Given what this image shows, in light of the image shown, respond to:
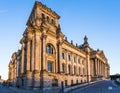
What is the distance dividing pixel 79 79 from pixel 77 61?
6.84m

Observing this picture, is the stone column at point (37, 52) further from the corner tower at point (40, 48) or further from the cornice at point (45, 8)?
the cornice at point (45, 8)

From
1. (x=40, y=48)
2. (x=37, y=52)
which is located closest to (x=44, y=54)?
(x=37, y=52)

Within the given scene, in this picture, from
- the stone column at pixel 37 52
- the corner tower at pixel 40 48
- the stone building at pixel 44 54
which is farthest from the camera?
the stone building at pixel 44 54

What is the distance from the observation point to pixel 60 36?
48.0 meters

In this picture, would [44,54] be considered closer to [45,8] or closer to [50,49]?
[50,49]

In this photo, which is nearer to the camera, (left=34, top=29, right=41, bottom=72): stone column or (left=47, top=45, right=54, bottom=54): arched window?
(left=34, top=29, right=41, bottom=72): stone column

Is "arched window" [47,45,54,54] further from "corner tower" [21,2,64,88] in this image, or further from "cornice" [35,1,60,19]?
"cornice" [35,1,60,19]

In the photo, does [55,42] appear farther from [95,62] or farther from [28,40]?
[95,62]

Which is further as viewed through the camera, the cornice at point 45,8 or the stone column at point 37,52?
the cornice at point 45,8

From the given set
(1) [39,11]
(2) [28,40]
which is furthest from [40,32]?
(1) [39,11]

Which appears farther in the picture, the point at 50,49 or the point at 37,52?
the point at 50,49

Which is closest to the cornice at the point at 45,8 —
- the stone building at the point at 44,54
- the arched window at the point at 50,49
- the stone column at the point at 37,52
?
the stone building at the point at 44,54

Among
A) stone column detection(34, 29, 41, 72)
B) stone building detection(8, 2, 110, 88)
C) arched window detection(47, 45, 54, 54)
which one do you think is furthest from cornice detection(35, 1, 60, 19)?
arched window detection(47, 45, 54, 54)

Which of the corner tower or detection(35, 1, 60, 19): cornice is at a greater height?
detection(35, 1, 60, 19): cornice
